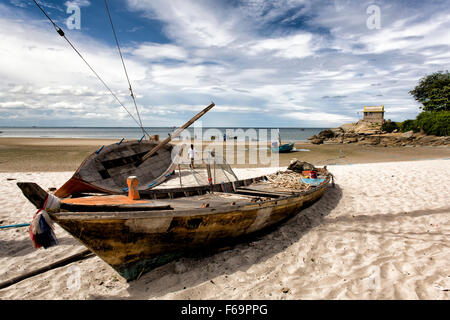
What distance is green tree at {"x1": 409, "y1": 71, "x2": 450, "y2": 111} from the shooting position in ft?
125

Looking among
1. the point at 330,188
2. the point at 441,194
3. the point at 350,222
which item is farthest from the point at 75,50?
the point at 441,194

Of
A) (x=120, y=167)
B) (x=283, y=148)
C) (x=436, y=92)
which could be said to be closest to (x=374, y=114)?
(x=436, y=92)

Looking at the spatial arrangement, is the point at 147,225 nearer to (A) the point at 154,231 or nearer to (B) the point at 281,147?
(A) the point at 154,231

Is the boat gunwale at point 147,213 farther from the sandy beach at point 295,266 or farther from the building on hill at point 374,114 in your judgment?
the building on hill at point 374,114

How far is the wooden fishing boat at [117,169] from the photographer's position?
24.9 feet

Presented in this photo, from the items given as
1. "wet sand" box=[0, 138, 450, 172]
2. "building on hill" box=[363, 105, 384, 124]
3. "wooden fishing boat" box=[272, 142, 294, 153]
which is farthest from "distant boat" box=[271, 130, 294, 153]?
"building on hill" box=[363, 105, 384, 124]

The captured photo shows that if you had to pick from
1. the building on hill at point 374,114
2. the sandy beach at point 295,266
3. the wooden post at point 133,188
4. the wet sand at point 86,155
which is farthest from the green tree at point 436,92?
the wooden post at point 133,188

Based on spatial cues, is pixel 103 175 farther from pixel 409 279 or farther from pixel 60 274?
pixel 409 279

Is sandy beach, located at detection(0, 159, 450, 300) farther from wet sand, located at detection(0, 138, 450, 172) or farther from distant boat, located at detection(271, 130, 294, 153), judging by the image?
distant boat, located at detection(271, 130, 294, 153)

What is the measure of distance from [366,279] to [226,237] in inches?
99.2

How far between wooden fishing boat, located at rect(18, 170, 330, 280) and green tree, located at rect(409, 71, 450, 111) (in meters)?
47.9

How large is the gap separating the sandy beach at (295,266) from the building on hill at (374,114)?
5521cm

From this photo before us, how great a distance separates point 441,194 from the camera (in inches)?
336

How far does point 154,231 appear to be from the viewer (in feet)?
13.0
